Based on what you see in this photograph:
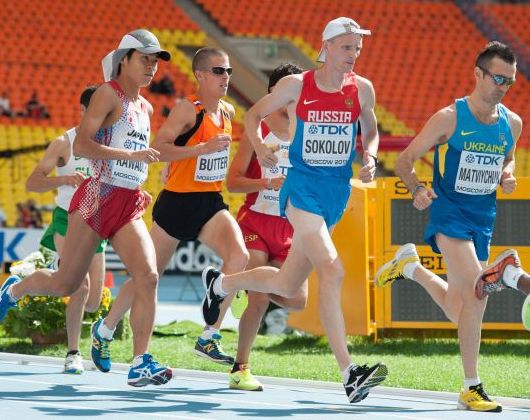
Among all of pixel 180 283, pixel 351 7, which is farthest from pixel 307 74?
pixel 351 7

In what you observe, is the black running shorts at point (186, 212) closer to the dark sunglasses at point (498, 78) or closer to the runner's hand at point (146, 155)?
the runner's hand at point (146, 155)

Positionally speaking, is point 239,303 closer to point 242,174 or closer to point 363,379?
point 242,174

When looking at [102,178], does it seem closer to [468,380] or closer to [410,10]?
[468,380]

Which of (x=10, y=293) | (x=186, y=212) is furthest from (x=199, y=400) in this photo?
(x=10, y=293)

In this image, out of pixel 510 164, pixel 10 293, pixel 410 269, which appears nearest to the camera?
pixel 510 164

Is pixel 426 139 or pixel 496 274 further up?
pixel 426 139

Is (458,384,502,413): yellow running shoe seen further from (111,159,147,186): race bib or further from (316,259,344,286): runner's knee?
(111,159,147,186): race bib

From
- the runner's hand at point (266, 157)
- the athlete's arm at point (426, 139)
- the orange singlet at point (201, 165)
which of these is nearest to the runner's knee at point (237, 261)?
the orange singlet at point (201, 165)

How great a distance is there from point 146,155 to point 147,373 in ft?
3.99

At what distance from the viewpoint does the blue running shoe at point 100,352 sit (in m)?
7.81

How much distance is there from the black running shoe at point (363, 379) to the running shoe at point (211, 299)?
4.89 feet

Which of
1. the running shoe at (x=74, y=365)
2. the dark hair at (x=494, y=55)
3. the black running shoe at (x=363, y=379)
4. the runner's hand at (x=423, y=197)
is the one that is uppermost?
the dark hair at (x=494, y=55)

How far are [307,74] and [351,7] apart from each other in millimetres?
28118

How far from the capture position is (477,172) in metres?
7.08
